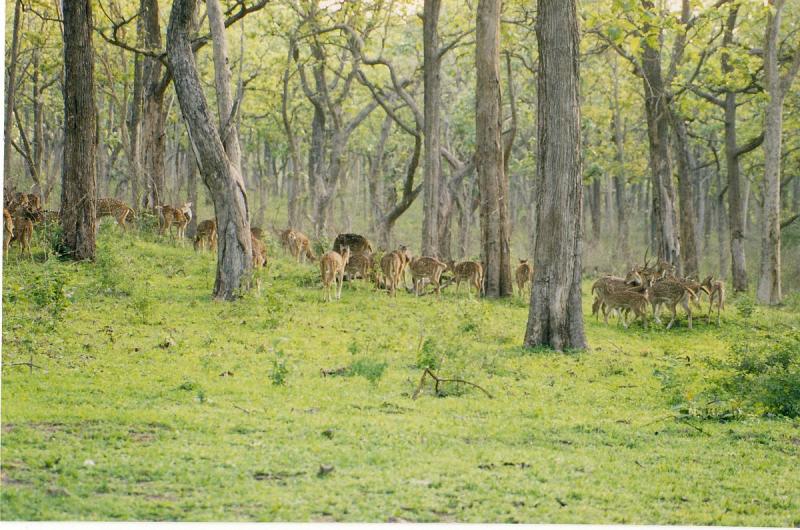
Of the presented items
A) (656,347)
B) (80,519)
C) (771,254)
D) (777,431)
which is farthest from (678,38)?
(80,519)

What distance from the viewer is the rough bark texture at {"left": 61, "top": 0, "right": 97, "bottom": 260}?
15.8m

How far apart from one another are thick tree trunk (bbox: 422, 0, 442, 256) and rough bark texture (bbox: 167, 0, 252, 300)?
19.6 feet

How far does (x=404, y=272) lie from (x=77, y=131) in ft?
20.6

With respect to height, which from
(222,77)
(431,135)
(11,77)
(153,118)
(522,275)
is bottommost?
(522,275)

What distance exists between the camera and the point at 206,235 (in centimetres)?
1970

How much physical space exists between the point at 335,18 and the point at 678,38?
8.37m

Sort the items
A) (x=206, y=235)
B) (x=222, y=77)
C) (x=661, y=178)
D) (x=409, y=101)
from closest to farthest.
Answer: (x=222, y=77)
(x=206, y=235)
(x=661, y=178)
(x=409, y=101)

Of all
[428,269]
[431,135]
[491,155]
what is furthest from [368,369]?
[431,135]

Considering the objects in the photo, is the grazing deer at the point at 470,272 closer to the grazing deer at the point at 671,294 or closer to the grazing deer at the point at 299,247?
the grazing deer at the point at 671,294

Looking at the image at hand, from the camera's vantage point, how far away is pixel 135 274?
15.1 metres

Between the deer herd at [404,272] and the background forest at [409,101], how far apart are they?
186 cm

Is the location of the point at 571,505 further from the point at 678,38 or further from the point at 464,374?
the point at 678,38

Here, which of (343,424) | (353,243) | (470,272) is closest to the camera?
(343,424)

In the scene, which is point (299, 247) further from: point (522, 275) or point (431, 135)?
point (522, 275)
